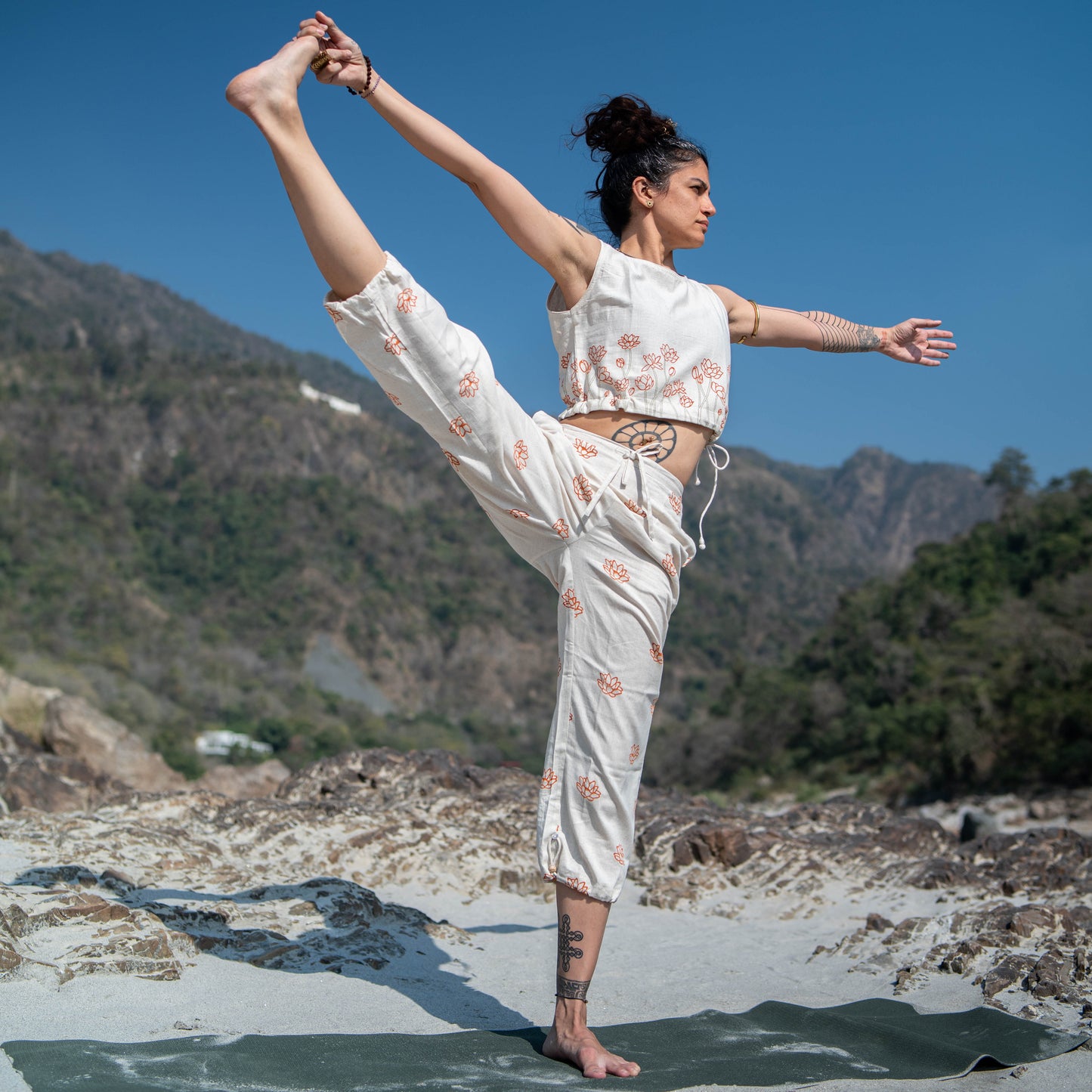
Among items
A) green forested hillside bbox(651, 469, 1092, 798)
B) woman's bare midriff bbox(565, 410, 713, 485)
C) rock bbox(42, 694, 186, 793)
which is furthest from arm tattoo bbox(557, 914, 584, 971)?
green forested hillside bbox(651, 469, 1092, 798)

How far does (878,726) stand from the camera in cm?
2223

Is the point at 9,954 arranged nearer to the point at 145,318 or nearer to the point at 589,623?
the point at 589,623

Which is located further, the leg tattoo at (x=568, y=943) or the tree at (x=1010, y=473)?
the tree at (x=1010, y=473)

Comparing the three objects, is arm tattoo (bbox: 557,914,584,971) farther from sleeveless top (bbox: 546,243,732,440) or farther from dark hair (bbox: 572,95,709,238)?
dark hair (bbox: 572,95,709,238)

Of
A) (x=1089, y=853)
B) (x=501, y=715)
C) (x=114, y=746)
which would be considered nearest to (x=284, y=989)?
A: (x=1089, y=853)

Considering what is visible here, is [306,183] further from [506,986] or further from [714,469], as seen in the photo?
[506,986]

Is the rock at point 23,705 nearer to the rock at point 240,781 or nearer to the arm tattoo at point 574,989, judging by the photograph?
the rock at point 240,781

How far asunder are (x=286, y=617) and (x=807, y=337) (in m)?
48.4

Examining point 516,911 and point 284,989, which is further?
point 516,911

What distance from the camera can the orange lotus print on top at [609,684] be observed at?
7.06ft

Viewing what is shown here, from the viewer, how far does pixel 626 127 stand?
250 cm

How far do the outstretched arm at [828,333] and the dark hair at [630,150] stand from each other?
0.31 meters

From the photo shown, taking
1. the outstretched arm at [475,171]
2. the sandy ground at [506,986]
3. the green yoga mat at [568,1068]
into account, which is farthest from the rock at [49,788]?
the outstretched arm at [475,171]

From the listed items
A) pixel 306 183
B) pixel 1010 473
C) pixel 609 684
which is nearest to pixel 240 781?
pixel 609 684
